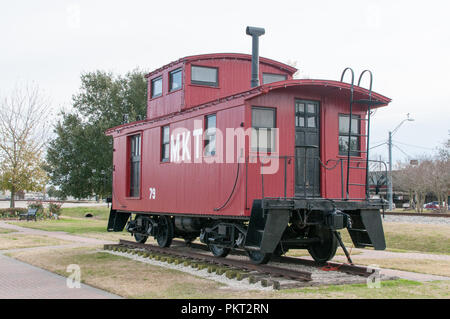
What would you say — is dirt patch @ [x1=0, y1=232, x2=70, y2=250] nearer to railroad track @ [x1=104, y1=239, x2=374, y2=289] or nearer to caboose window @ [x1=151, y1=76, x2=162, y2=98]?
railroad track @ [x1=104, y1=239, x2=374, y2=289]

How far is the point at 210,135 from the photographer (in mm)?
11156

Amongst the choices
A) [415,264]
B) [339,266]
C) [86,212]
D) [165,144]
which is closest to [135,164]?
[165,144]

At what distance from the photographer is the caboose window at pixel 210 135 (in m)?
11.0

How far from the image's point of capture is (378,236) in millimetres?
9820

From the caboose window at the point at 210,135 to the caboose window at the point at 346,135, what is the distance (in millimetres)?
2790

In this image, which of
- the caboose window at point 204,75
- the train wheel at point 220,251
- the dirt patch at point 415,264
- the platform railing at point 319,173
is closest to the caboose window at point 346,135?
the platform railing at point 319,173

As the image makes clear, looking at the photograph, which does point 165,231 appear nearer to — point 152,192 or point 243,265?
point 152,192

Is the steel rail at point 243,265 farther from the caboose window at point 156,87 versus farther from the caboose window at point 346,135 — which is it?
Result: the caboose window at point 156,87

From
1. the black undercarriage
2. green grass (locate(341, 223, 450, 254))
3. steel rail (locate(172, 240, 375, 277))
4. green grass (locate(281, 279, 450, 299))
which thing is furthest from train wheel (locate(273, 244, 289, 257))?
green grass (locate(341, 223, 450, 254))
